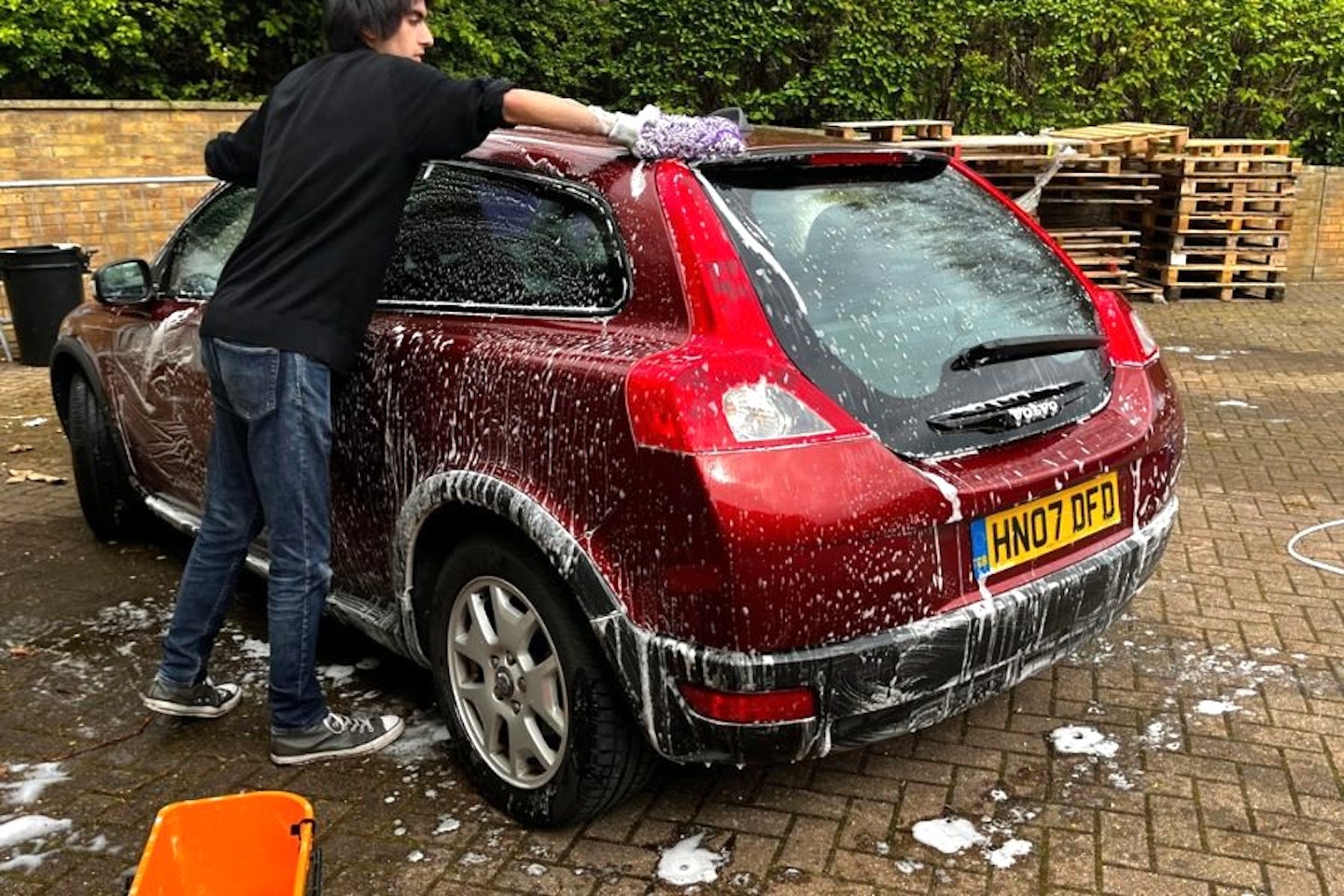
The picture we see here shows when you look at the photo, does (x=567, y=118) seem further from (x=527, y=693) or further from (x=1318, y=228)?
(x=1318, y=228)

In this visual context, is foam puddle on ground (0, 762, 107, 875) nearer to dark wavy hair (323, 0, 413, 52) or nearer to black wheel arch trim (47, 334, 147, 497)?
black wheel arch trim (47, 334, 147, 497)

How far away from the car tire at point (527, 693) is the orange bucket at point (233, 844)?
570 mm

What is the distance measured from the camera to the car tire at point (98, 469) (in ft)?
15.7

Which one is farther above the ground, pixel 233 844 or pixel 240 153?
pixel 240 153

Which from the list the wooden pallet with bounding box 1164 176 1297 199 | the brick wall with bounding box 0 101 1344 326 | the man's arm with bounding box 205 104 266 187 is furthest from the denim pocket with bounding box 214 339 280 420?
the wooden pallet with bounding box 1164 176 1297 199

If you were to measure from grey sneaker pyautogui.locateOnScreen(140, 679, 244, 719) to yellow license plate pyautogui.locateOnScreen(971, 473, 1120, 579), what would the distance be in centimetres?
220

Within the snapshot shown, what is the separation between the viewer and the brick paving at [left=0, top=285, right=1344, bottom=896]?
2.69 meters

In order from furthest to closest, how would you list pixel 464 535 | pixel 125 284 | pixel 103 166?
pixel 103 166
pixel 125 284
pixel 464 535

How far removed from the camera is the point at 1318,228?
12.7 meters

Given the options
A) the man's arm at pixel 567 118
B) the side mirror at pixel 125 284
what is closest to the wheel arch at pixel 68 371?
the side mirror at pixel 125 284

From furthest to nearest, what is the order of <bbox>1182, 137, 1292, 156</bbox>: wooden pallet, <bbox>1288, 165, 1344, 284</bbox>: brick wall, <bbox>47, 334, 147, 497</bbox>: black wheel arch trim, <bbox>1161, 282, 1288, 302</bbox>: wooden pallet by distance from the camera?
<bbox>1288, 165, 1344, 284</bbox>: brick wall → <bbox>1161, 282, 1288, 302</bbox>: wooden pallet → <bbox>1182, 137, 1292, 156</bbox>: wooden pallet → <bbox>47, 334, 147, 497</bbox>: black wheel arch trim

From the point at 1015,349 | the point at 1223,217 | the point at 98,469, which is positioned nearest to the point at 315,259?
the point at 1015,349

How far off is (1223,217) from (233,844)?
35.9 ft

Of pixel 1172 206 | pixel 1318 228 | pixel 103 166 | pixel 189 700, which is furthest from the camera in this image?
pixel 1318 228
